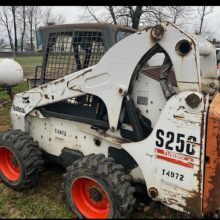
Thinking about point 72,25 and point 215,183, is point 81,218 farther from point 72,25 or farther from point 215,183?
point 72,25

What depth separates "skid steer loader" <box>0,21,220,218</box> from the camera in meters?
2.37

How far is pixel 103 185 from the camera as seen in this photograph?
2.67 m

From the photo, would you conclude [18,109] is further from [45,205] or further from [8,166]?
[45,205]

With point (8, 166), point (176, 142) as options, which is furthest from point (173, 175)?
A: point (8, 166)

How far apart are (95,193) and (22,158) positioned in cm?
121

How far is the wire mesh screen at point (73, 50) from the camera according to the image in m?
3.22

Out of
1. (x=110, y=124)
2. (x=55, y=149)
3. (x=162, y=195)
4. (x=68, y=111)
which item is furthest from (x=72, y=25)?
(x=162, y=195)

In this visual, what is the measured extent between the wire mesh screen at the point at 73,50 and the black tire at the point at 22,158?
3.45 ft

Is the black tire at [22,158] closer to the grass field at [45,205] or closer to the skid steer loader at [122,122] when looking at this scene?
the skid steer loader at [122,122]

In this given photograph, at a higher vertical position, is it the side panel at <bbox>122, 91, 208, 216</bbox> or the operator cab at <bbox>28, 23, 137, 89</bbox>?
the operator cab at <bbox>28, 23, 137, 89</bbox>

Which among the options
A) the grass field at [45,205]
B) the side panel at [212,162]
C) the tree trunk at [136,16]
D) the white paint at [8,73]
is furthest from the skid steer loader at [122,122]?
the tree trunk at [136,16]

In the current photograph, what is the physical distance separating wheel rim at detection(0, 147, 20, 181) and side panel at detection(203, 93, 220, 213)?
9.00 ft

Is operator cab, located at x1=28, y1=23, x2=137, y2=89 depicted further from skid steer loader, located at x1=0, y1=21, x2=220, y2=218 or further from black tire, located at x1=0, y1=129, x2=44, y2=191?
black tire, located at x1=0, y1=129, x2=44, y2=191

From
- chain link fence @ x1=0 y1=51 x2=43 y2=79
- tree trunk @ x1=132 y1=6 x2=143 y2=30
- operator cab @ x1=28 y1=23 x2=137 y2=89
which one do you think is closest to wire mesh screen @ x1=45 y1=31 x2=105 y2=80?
operator cab @ x1=28 y1=23 x2=137 y2=89
